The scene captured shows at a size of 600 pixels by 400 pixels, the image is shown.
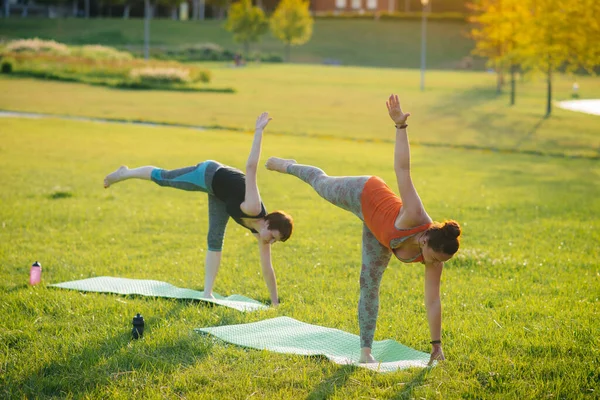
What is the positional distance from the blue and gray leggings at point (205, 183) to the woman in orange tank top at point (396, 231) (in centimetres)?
160

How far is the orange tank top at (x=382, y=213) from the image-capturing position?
5270 mm

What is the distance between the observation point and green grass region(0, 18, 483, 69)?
85.6 meters

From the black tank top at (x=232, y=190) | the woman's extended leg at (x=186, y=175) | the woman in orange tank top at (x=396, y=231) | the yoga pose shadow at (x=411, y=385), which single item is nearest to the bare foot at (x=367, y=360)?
the woman in orange tank top at (x=396, y=231)

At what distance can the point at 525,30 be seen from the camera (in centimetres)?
3259

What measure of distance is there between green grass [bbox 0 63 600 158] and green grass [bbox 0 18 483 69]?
133 ft

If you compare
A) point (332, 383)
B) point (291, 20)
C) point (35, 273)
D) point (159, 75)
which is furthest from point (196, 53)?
point (332, 383)

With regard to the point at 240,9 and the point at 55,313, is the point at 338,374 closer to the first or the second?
the point at 55,313

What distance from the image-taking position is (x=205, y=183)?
7.46 metres

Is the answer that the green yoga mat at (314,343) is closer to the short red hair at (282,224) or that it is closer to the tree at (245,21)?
the short red hair at (282,224)

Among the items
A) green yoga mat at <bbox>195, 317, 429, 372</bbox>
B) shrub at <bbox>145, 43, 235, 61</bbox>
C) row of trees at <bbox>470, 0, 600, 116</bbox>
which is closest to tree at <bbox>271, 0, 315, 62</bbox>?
shrub at <bbox>145, 43, 235, 61</bbox>

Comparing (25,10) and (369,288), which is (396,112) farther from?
(25,10)

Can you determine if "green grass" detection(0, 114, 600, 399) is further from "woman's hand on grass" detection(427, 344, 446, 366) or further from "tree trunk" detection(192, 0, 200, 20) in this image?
"tree trunk" detection(192, 0, 200, 20)

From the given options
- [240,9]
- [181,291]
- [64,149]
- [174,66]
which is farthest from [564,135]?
[240,9]

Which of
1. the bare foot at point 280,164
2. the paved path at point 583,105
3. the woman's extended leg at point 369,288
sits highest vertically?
the paved path at point 583,105
